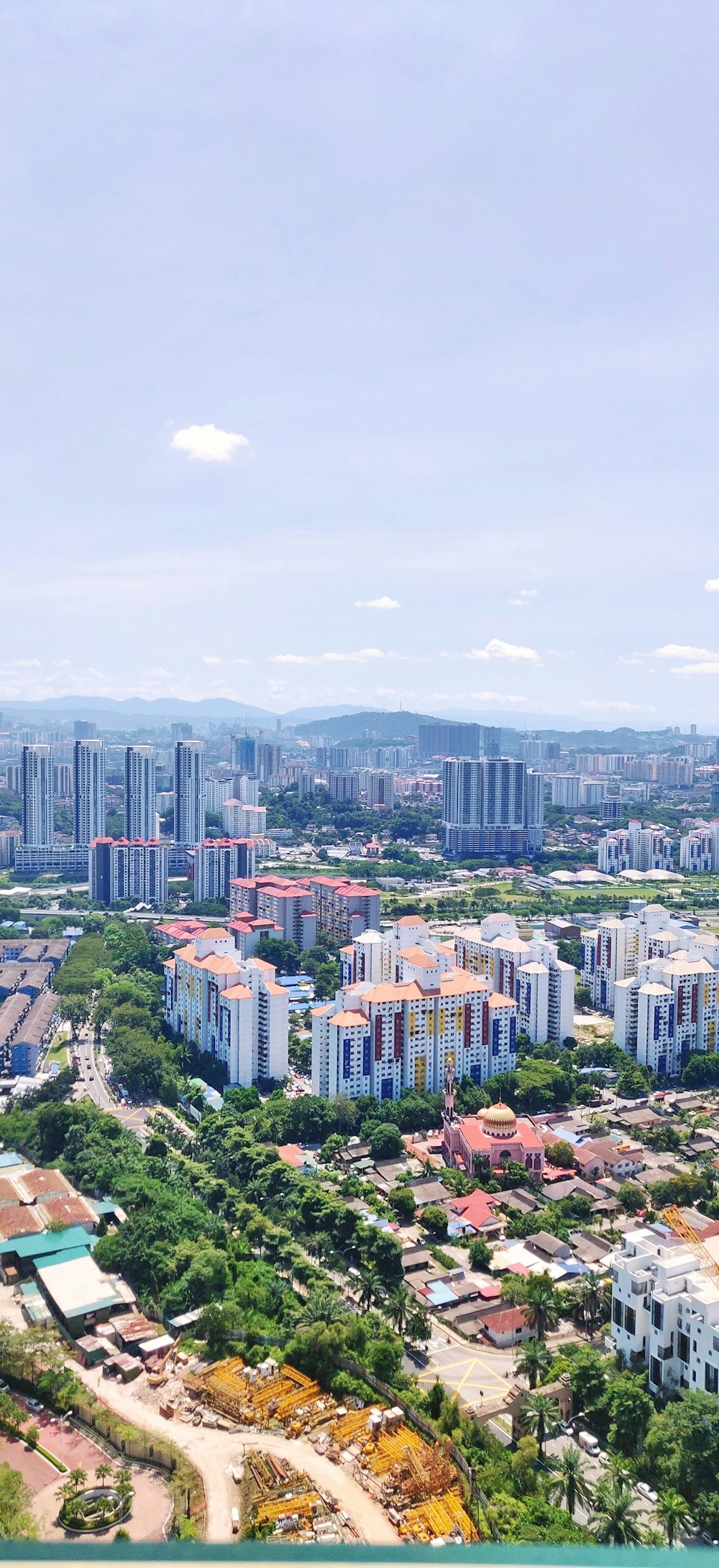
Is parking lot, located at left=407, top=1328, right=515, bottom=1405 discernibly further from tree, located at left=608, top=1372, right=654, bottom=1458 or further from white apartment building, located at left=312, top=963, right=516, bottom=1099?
white apartment building, located at left=312, top=963, right=516, bottom=1099

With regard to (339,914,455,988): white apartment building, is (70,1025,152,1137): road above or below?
below

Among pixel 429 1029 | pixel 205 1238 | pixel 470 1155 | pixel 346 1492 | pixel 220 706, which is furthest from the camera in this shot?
pixel 220 706

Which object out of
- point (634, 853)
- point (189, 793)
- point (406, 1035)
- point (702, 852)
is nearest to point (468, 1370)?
point (406, 1035)

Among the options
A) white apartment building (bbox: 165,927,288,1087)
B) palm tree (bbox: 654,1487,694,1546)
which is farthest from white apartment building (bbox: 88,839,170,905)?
palm tree (bbox: 654,1487,694,1546)

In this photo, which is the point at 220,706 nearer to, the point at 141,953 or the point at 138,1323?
the point at 141,953

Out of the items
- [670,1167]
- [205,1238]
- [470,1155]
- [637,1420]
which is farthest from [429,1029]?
[637,1420]

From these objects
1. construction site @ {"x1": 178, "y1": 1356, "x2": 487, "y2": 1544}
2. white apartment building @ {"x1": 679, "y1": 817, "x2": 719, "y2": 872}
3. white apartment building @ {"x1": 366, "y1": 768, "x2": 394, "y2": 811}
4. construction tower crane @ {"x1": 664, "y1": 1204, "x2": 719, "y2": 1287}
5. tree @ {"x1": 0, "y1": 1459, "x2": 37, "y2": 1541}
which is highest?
white apartment building @ {"x1": 366, "y1": 768, "x2": 394, "y2": 811}
